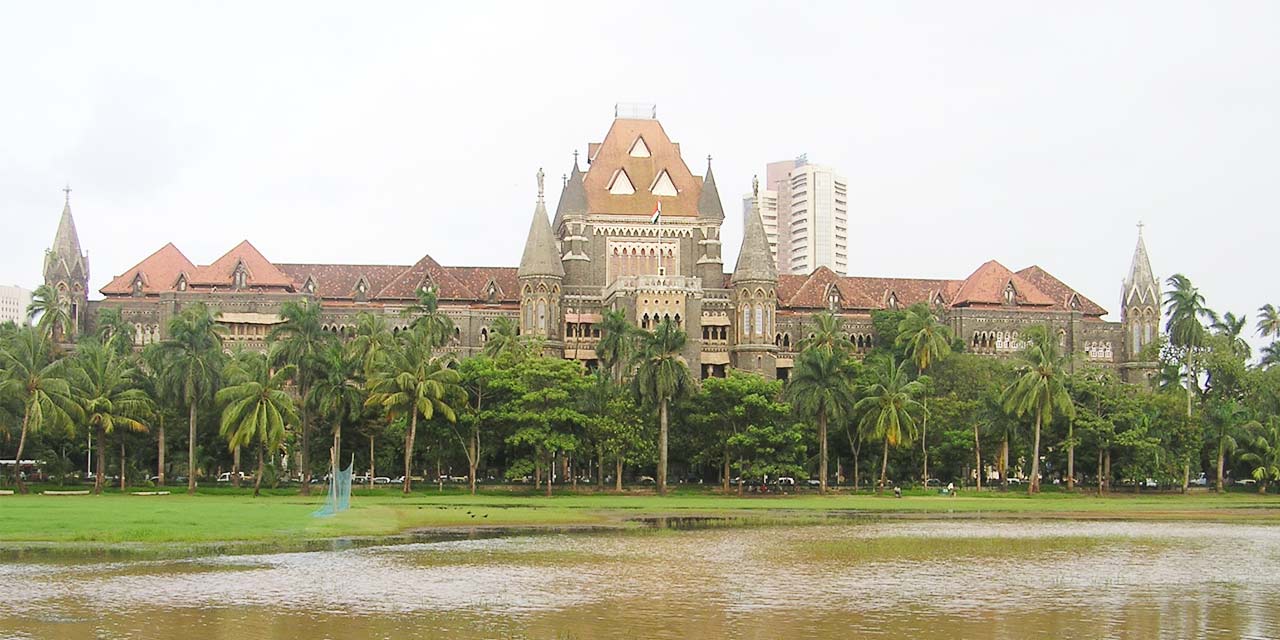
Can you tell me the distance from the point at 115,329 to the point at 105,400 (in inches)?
1319

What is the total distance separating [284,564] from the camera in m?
41.6

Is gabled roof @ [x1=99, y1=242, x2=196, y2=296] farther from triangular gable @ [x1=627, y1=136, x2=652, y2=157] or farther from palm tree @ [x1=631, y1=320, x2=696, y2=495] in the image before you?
palm tree @ [x1=631, y1=320, x2=696, y2=495]

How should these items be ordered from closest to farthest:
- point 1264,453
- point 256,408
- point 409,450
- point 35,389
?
point 35,389
point 256,408
point 409,450
point 1264,453

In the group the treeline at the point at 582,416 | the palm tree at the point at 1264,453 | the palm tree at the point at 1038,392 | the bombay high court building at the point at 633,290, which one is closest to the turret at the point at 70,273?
the bombay high court building at the point at 633,290

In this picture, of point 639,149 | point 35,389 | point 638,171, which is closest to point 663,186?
point 638,171

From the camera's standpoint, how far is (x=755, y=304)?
113m

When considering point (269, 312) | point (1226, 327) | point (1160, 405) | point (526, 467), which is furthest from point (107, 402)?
point (1226, 327)

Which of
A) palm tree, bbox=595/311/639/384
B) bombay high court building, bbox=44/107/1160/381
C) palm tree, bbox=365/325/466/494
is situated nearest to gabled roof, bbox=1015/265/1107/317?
bombay high court building, bbox=44/107/1160/381

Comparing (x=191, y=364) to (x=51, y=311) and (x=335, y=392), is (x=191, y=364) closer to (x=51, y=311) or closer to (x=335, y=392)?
(x=335, y=392)

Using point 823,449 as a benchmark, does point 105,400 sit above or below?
above

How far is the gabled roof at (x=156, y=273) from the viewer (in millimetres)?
122188

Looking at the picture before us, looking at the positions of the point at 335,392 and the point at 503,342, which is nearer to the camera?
the point at 335,392

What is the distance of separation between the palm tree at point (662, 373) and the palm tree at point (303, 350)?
63.5 ft

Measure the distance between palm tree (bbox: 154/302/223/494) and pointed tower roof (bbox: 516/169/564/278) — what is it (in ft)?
106
